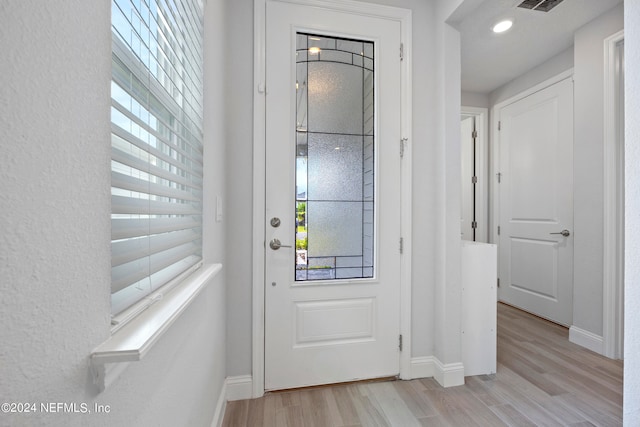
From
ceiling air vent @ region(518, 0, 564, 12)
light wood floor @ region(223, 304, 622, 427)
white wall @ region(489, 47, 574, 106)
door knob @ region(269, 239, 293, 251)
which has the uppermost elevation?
ceiling air vent @ region(518, 0, 564, 12)

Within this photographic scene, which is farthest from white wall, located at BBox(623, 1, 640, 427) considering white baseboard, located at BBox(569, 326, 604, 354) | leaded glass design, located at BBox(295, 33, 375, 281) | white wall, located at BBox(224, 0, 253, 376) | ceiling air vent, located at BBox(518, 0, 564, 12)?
white baseboard, located at BBox(569, 326, 604, 354)

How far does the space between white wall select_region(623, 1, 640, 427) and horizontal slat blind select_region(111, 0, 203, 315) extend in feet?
4.74

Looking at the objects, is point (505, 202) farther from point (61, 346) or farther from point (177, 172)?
point (61, 346)

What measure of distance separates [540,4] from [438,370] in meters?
2.72

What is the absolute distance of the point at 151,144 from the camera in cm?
70

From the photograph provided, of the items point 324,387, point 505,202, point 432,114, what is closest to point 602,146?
point 505,202

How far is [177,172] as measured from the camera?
2.97ft

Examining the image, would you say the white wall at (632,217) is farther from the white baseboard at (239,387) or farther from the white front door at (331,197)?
the white baseboard at (239,387)

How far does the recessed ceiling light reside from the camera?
233 cm

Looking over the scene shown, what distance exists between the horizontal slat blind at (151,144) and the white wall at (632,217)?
1.45 metres

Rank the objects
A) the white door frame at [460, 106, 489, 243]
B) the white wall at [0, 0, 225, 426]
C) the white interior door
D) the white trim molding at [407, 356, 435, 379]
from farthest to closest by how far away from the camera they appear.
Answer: the white door frame at [460, 106, 489, 243], the white interior door, the white trim molding at [407, 356, 435, 379], the white wall at [0, 0, 225, 426]

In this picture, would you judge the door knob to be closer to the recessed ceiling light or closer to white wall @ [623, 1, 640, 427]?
white wall @ [623, 1, 640, 427]

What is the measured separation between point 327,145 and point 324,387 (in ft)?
4.90

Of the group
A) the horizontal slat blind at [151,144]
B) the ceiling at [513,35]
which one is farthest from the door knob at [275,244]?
the ceiling at [513,35]
